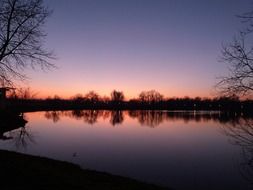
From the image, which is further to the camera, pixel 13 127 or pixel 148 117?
pixel 148 117

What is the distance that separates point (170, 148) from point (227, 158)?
709 centimetres

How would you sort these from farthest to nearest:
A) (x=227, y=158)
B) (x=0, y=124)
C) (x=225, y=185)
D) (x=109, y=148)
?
(x=0, y=124), (x=109, y=148), (x=227, y=158), (x=225, y=185)

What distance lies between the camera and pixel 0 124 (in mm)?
36344

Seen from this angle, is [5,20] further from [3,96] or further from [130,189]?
[3,96]

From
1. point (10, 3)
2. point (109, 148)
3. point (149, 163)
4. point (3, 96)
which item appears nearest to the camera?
point (10, 3)

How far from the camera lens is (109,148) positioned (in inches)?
1172

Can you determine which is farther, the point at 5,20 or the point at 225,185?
the point at 225,185

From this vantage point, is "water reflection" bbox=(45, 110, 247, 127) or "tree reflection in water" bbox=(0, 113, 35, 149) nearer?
"tree reflection in water" bbox=(0, 113, 35, 149)

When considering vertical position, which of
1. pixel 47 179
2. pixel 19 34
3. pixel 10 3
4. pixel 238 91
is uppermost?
pixel 10 3

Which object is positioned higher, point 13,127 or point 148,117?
point 148,117

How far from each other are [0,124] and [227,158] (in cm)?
2672

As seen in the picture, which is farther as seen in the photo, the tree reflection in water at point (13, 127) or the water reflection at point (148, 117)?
the water reflection at point (148, 117)

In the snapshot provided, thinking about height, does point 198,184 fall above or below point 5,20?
below

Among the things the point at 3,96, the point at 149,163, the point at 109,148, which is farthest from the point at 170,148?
the point at 3,96
